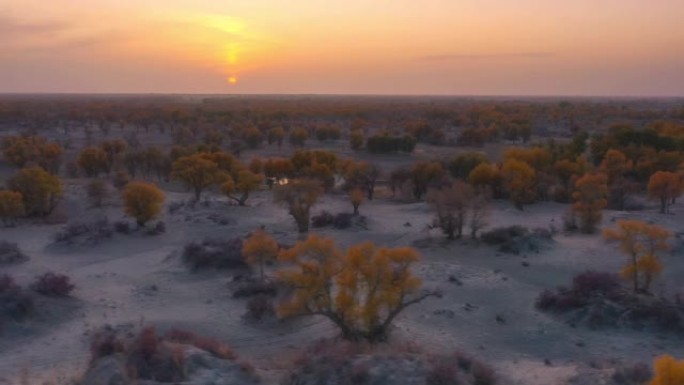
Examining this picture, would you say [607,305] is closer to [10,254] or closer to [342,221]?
[342,221]

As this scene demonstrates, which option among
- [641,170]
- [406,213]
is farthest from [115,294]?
[641,170]

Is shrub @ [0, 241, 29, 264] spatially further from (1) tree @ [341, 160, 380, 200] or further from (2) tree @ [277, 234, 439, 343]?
(1) tree @ [341, 160, 380, 200]

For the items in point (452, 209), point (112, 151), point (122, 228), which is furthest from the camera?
point (112, 151)

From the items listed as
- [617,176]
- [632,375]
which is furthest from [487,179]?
[632,375]

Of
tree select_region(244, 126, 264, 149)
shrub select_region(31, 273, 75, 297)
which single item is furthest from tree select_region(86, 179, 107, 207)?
tree select_region(244, 126, 264, 149)

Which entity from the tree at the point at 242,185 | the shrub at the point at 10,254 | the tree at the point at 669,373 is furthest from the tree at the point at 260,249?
the tree at the point at 669,373

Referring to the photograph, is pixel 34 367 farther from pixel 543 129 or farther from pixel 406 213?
pixel 543 129
